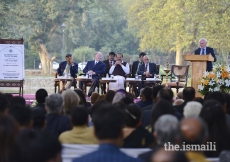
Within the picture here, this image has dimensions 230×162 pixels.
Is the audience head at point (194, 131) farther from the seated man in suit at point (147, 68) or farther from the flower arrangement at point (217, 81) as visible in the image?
the seated man in suit at point (147, 68)

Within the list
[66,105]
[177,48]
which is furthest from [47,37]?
[66,105]

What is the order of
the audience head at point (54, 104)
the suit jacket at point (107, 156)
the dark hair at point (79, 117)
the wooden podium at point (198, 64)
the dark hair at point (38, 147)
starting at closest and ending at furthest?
the dark hair at point (38, 147)
the suit jacket at point (107, 156)
the dark hair at point (79, 117)
the audience head at point (54, 104)
the wooden podium at point (198, 64)

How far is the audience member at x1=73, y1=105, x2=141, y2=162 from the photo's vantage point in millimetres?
3480

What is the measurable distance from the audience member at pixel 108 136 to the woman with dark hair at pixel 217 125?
55.0 inches

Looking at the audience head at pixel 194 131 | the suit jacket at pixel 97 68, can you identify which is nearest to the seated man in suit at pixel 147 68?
the suit jacket at pixel 97 68

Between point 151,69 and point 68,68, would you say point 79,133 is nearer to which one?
point 151,69

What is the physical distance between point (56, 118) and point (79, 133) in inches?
38.3

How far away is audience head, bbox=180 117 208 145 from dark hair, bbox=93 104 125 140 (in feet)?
1.40

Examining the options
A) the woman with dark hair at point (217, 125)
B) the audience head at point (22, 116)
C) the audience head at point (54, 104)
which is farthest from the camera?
the audience head at point (54, 104)

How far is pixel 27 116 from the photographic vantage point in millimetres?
4992

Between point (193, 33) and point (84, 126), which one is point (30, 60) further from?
point (84, 126)

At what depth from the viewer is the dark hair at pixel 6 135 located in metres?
3.54

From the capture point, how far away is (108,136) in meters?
3.61

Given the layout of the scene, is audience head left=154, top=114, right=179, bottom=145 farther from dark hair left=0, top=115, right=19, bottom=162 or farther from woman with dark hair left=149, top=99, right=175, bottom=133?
woman with dark hair left=149, top=99, right=175, bottom=133
